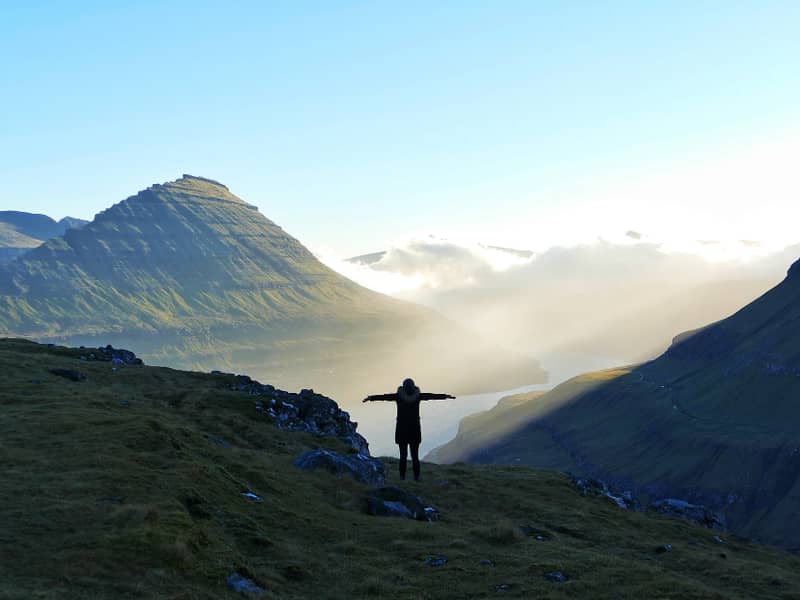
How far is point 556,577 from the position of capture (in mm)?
25141

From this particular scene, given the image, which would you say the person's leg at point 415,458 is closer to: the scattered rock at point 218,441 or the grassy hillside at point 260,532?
the grassy hillside at point 260,532

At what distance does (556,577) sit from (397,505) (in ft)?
39.4

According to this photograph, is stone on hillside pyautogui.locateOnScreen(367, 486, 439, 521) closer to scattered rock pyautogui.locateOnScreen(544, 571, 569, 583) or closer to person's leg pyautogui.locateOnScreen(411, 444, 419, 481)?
person's leg pyautogui.locateOnScreen(411, 444, 419, 481)

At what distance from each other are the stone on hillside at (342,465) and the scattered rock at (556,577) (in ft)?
55.2

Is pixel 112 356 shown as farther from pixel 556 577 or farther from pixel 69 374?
pixel 556 577

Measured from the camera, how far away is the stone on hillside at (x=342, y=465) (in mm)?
40875

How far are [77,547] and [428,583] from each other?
10779mm

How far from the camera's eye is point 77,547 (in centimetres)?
2156

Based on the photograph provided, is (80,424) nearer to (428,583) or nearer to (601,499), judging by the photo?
(428,583)

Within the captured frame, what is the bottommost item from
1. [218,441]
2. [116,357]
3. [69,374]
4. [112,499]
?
[112,499]

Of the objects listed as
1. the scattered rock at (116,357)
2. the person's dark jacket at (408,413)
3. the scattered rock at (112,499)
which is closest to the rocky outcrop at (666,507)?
the person's dark jacket at (408,413)

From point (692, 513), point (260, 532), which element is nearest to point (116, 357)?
point (692, 513)

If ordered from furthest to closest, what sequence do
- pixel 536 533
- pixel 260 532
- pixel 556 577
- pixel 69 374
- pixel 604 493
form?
pixel 69 374
pixel 604 493
pixel 536 533
pixel 260 532
pixel 556 577

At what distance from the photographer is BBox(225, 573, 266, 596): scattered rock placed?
2112 cm
